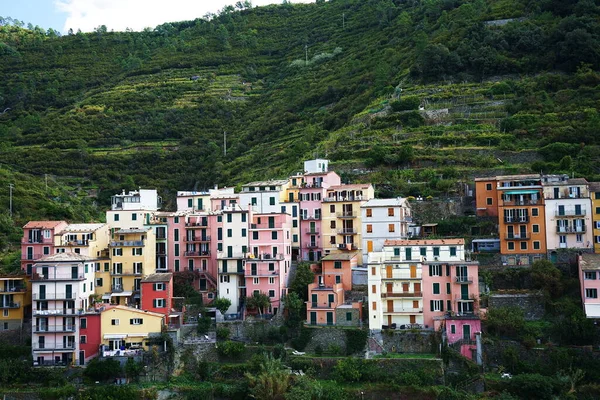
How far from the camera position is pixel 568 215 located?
49.2m

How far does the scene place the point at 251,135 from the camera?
94938 millimetres

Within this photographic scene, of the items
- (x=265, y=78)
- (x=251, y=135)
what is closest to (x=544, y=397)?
(x=251, y=135)

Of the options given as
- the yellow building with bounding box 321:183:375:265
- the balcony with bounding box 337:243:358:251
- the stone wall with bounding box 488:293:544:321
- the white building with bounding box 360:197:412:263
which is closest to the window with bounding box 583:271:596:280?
the stone wall with bounding box 488:293:544:321

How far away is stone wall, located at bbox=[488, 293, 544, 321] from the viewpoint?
44969mm

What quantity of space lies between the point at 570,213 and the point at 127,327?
30.0 m

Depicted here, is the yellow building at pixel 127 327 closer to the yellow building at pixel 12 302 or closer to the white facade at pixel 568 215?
the yellow building at pixel 12 302

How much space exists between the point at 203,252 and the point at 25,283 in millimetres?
12243

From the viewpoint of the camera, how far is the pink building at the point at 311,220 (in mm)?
55188

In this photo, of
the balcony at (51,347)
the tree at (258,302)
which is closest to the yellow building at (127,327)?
the balcony at (51,347)

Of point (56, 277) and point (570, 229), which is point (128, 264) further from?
point (570, 229)

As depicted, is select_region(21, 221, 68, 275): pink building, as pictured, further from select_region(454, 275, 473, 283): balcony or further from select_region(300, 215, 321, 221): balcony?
select_region(454, 275, 473, 283): balcony

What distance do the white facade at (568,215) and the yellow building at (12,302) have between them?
35.0 meters

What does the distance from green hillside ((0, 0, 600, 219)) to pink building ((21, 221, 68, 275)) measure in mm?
25940

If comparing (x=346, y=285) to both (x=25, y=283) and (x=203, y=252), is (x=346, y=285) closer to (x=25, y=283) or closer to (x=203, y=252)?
(x=203, y=252)
